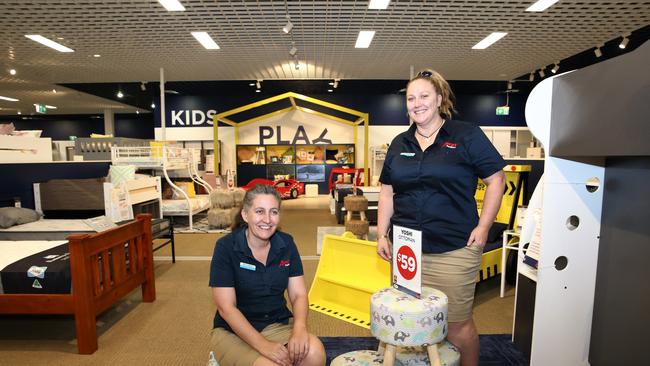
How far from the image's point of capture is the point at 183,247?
18.5 ft

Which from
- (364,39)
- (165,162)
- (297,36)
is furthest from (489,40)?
(165,162)

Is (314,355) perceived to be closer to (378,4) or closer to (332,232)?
(378,4)

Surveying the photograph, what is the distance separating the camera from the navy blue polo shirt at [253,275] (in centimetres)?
177

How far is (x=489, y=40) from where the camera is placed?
6.43 meters

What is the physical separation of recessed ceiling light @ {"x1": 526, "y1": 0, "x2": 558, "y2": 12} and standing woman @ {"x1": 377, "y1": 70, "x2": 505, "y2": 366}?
4148 millimetres

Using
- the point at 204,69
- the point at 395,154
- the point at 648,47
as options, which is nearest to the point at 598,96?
the point at 648,47

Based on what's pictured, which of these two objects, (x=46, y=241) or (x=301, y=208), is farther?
(x=301, y=208)

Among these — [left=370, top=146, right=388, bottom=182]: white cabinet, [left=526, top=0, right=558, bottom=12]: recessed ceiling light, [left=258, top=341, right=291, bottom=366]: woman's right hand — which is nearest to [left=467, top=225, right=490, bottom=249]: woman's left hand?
[left=258, top=341, right=291, bottom=366]: woman's right hand

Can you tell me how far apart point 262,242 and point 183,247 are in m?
4.26

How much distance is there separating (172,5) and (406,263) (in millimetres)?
4889

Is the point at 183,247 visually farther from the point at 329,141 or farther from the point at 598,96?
the point at 329,141

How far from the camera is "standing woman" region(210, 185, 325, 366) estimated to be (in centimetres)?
167

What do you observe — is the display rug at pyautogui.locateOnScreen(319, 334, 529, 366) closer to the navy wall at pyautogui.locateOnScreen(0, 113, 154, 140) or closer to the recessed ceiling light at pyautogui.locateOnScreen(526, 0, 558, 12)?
the recessed ceiling light at pyautogui.locateOnScreen(526, 0, 558, 12)

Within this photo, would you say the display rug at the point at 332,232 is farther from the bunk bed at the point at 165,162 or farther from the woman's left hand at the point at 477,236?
the woman's left hand at the point at 477,236
